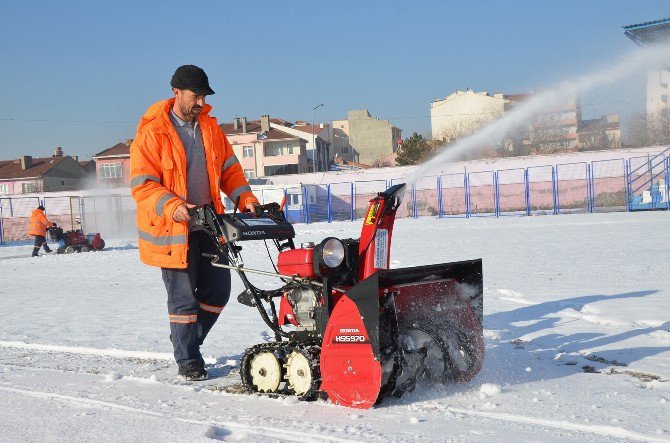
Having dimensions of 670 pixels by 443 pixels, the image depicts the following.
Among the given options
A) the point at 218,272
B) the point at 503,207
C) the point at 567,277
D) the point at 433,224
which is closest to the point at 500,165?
the point at 503,207

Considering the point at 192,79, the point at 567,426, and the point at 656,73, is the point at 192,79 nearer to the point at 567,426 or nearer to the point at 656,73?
the point at 567,426

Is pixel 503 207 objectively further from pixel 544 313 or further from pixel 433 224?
pixel 544 313

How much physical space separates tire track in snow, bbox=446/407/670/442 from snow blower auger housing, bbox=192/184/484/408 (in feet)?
1.48

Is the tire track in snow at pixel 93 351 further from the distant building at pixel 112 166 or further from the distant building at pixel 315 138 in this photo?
the distant building at pixel 112 166

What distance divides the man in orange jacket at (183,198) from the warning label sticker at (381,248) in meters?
0.95

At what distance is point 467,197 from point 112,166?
38.2 m

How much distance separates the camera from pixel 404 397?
394cm

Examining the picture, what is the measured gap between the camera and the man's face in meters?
4.61

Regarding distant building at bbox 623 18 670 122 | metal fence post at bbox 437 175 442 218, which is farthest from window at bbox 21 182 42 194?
distant building at bbox 623 18 670 122

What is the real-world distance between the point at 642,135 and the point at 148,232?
3876 centimetres

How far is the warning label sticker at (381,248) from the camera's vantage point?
4.02m

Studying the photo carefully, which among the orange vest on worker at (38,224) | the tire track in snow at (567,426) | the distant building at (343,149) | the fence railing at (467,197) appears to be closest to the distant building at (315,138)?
the distant building at (343,149)

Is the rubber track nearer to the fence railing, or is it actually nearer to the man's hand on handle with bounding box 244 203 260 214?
the man's hand on handle with bounding box 244 203 260 214

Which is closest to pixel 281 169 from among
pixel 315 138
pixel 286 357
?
pixel 315 138
